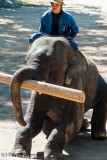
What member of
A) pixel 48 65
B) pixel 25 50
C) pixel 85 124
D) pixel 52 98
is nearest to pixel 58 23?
pixel 52 98

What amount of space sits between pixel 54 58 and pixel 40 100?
72 cm

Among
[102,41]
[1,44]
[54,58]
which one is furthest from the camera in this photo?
[102,41]

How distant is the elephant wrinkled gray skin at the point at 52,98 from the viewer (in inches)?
251

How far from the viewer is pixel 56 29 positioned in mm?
7809

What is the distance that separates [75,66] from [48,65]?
0.68 metres

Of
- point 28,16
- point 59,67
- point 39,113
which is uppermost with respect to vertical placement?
point 59,67

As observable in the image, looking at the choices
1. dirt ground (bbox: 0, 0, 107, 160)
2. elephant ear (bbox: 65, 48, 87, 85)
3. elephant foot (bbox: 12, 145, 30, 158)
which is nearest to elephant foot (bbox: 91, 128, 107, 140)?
dirt ground (bbox: 0, 0, 107, 160)

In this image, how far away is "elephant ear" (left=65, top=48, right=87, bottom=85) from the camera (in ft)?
23.1

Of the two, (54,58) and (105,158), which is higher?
(54,58)

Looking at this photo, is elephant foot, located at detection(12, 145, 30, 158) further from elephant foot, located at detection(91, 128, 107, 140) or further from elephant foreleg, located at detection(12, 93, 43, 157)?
elephant foot, located at detection(91, 128, 107, 140)

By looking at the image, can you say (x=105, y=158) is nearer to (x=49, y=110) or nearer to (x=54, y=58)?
(x=49, y=110)

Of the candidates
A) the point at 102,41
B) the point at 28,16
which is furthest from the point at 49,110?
the point at 28,16

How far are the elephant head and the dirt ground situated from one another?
1.01 meters

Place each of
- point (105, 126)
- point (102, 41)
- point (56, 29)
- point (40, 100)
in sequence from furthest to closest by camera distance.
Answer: point (102, 41)
point (105, 126)
point (56, 29)
point (40, 100)
